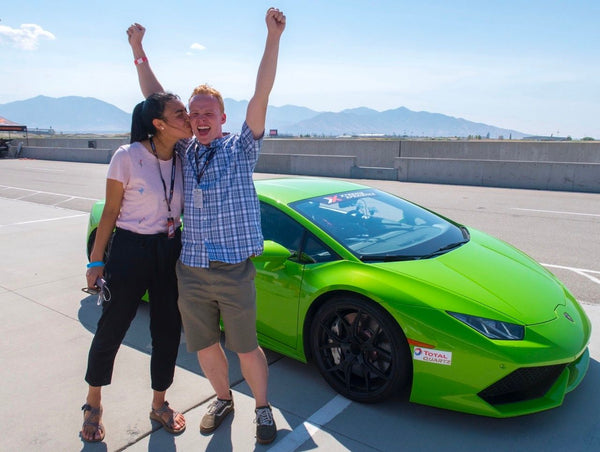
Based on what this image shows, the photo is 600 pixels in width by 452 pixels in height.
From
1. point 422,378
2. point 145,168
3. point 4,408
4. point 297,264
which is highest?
point 145,168

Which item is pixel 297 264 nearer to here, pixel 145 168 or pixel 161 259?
pixel 161 259

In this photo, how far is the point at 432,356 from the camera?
2.62 m

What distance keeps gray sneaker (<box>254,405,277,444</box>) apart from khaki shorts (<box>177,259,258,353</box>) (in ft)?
1.19

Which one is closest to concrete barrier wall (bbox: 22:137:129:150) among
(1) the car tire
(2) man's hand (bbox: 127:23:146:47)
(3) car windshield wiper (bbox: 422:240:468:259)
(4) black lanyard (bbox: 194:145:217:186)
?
(2) man's hand (bbox: 127:23:146:47)

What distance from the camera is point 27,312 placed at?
452 centimetres

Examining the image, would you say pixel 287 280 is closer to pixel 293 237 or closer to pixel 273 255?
pixel 273 255

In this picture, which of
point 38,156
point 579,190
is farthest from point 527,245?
point 38,156

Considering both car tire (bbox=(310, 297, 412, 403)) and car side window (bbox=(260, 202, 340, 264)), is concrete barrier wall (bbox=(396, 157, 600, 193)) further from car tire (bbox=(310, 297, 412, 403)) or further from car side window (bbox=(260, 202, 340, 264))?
car tire (bbox=(310, 297, 412, 403))

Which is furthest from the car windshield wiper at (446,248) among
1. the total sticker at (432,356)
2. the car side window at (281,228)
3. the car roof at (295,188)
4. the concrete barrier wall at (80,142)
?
the concrete barrier wall at (80,142)

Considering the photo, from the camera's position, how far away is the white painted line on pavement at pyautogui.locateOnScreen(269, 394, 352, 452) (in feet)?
8.48

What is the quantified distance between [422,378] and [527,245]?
5.31 metres

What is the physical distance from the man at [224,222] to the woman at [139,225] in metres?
0.10

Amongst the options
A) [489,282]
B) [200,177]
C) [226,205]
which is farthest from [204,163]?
[489,282]

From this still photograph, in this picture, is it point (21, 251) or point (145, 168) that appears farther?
point (21, 251)
